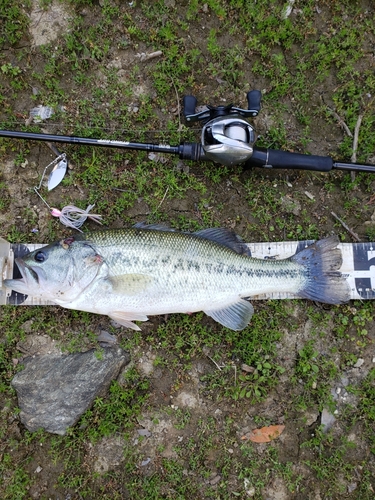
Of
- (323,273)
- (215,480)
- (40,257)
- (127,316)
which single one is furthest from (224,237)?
(215,480)

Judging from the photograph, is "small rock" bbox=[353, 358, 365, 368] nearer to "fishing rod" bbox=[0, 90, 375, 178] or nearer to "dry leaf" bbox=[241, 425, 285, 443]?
"dry leaf" bbox=[241, 425, 285, 443]

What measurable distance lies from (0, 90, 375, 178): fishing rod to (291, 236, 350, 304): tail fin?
871mm

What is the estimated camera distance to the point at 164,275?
12.0 ft

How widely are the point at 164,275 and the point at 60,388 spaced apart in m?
1.69

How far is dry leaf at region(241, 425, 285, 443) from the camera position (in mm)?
4109

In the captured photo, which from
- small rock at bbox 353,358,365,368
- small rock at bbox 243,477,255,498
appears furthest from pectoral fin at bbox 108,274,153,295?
small rock at bbox 353,358,365,368

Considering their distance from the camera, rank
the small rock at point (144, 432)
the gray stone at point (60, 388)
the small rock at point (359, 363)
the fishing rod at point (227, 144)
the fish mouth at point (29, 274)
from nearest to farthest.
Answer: the fish mouth at point (29, 274) → the fishing rod at point (227, 144) → the gray stone at point (60, 388) → the small rock at point (144, 432) → the small rock at point (359, 363)

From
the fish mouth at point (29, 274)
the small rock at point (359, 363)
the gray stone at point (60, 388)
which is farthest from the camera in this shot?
the small rock at point (359, 363)

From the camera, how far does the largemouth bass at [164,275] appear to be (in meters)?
3.59

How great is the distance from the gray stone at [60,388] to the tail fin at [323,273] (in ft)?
7.35

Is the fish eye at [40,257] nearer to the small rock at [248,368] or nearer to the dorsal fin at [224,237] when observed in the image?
the dorsal fin at [224,237]

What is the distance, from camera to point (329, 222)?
4.38 metres

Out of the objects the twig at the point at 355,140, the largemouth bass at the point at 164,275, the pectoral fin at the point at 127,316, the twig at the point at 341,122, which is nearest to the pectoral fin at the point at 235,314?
the largemouth bass at the point at 164,275

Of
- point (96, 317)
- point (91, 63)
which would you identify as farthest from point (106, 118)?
point (96, 317)
